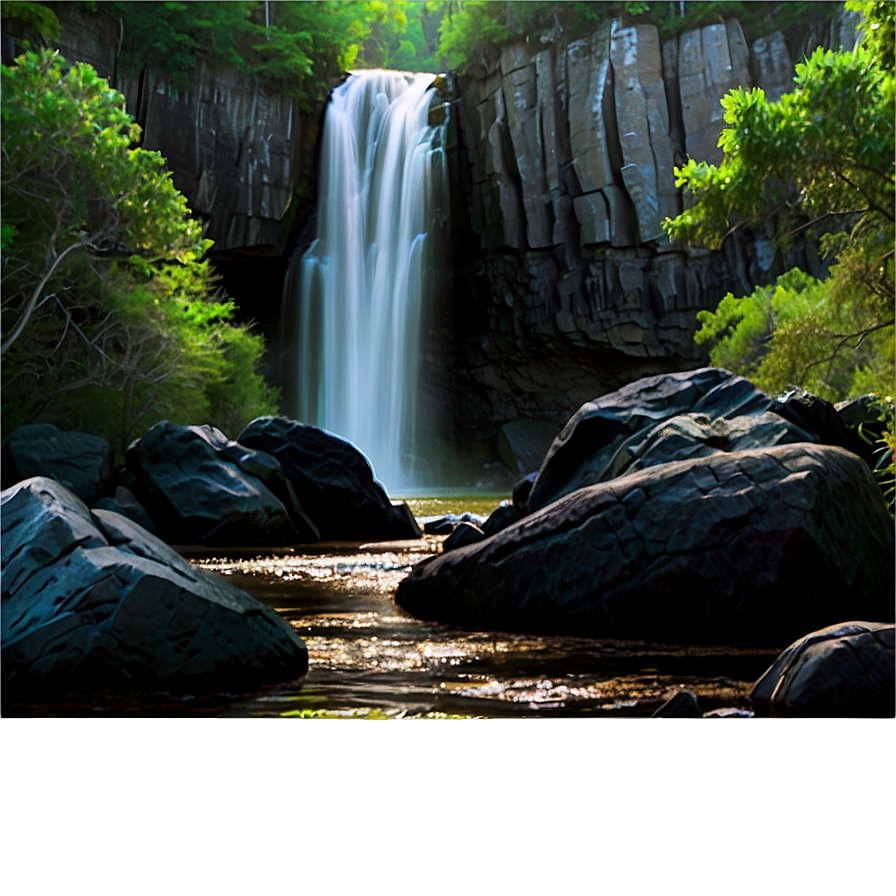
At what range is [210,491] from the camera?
7.73 meters

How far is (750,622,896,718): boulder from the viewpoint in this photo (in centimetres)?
252

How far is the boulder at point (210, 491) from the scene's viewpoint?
7.60 meters

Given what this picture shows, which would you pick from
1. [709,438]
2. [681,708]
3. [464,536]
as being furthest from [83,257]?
[681,708]

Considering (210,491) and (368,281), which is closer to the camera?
(210,491)

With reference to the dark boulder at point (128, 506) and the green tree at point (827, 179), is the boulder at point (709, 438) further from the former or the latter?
the dark boulder at point (128, 506)

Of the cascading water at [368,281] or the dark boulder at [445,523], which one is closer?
the dark boulder at [445,523]

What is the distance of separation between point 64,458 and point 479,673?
5644 millimetres

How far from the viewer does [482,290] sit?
20672mm

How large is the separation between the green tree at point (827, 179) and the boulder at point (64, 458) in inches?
210

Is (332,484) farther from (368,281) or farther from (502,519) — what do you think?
(368,281)

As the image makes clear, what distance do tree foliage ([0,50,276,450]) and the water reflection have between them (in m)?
4.74

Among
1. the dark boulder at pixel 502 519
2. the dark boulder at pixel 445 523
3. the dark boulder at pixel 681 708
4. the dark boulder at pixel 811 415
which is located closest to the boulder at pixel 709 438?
the dark boulder at pixel 811 415

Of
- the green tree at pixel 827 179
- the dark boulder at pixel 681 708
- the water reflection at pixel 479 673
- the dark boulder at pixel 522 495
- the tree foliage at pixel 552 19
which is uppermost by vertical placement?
the tree foliage at pixel 552 19

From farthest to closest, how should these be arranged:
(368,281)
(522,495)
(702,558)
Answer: (368,281), (522,495), (702,558)
